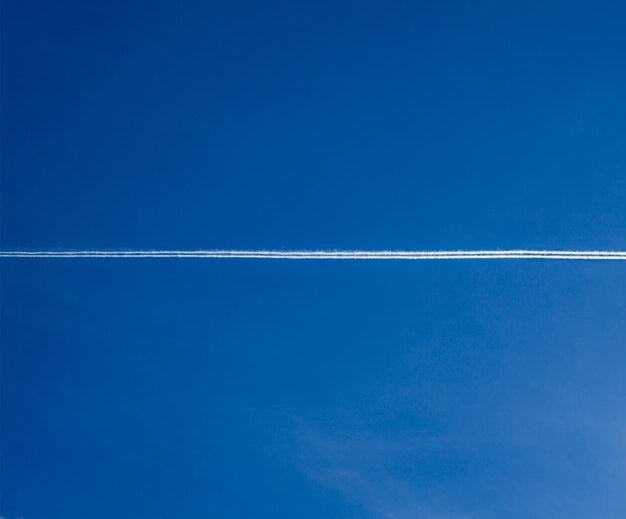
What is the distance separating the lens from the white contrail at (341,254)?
1620 millimetres

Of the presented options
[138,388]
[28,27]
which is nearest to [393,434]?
[138,388]

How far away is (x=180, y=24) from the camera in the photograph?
5.93 feet

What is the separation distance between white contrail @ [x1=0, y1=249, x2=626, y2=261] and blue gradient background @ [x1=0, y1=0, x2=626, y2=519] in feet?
0.08

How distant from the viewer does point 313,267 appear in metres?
1.74

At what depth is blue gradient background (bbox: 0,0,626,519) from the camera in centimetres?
162

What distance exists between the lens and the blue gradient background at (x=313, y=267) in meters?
1.62

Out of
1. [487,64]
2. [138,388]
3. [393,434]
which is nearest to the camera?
[487,64]

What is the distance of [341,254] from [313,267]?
10 centimetres

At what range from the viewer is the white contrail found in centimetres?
162

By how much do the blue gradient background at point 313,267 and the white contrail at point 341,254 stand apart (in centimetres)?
3

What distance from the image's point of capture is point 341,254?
5.65 feet

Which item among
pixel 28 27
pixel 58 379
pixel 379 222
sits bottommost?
pixel 58 379

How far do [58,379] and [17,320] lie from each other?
259mm

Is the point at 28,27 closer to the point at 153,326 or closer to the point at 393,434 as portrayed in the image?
the point at 153,326
